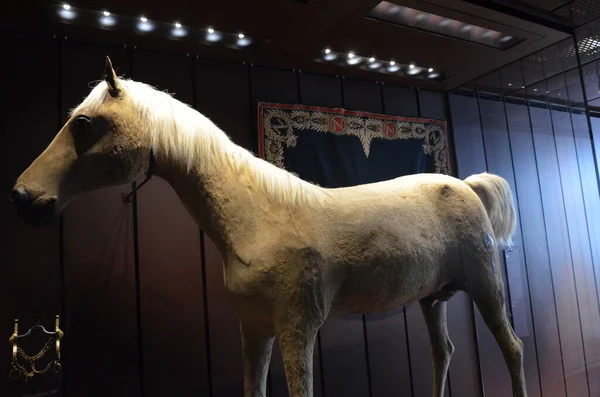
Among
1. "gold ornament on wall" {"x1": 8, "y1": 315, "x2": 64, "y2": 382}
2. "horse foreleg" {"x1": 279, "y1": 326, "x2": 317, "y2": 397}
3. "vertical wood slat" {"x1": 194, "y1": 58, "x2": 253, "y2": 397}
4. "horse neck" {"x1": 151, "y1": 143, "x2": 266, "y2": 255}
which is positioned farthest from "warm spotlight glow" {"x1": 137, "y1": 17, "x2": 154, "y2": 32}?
"horse foreleg" {"x1": 279, "y1": 326, "x2": 317, "y2": 397}

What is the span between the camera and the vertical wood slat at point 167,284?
6.73ft

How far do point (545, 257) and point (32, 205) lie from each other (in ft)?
10.3

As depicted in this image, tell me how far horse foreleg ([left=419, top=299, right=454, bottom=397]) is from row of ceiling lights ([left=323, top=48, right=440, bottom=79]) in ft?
4.72

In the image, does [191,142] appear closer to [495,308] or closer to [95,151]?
[95,151]

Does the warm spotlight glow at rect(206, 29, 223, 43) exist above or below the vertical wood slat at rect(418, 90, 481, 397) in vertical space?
above

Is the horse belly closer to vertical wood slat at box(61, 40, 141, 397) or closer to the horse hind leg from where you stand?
the horse hind leg

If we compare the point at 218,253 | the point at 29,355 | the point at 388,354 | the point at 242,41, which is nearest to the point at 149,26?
the point at 242,41

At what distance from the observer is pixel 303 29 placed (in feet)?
7.00

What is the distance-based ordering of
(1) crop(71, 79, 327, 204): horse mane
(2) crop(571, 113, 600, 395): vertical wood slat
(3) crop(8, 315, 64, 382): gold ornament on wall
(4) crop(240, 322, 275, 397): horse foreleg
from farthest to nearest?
(2) crop(571, 113, 600, 395): vertical wood slat, (3) crop(8, 315, 64, 382): gold ornament on wall, (4) crop(240, 322, 275, 397): horse foreleg, (1) crop(71, 79, 327, 204): horse mane

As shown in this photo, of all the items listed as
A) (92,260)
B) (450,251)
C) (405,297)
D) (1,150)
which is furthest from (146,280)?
(450,251)

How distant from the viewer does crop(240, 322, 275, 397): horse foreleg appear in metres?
1.45

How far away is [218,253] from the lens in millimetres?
2258

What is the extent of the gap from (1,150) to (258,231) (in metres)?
1.37

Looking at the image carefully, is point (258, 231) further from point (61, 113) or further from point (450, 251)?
point (61, 113)
